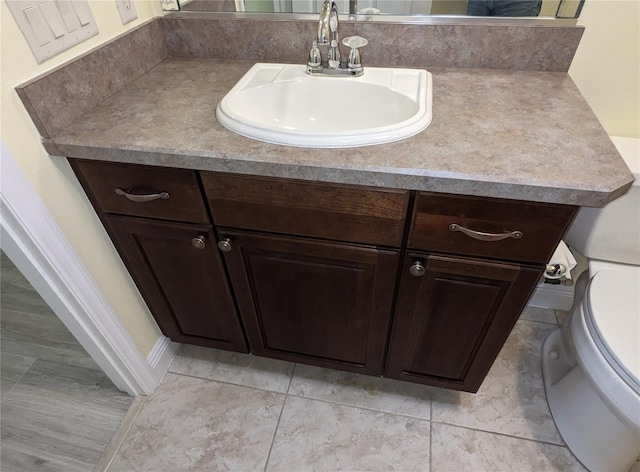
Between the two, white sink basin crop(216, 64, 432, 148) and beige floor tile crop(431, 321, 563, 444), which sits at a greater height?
white sink basin crop(216, 64, 432, 148)

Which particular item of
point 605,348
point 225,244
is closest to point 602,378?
point 605,348

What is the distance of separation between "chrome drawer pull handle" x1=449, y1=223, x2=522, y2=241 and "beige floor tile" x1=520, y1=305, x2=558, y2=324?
93 cm

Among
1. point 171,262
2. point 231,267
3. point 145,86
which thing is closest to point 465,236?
point 231,267

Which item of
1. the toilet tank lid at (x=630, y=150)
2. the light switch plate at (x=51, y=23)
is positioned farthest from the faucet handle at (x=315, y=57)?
the toilet tank lid at (x=630, y=150)

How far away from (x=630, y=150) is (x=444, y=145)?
0.73 m

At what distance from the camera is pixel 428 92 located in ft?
3.06

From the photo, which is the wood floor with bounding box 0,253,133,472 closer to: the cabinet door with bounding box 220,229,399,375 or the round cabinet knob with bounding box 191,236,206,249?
the cabinet door with bounding box 220,229,399,375

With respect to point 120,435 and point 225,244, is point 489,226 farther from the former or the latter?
point 120,435

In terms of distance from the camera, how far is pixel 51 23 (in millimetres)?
824

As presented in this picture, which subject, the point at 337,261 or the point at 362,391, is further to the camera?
the point at 362,391

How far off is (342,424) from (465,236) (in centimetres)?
79

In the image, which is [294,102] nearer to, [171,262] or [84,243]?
[171,262]

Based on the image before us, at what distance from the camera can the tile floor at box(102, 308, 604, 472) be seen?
1.19m

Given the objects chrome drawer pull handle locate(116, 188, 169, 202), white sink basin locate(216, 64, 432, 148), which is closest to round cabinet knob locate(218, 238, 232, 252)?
chrome drawer pull handle locate(116, 188, 169, 202)
